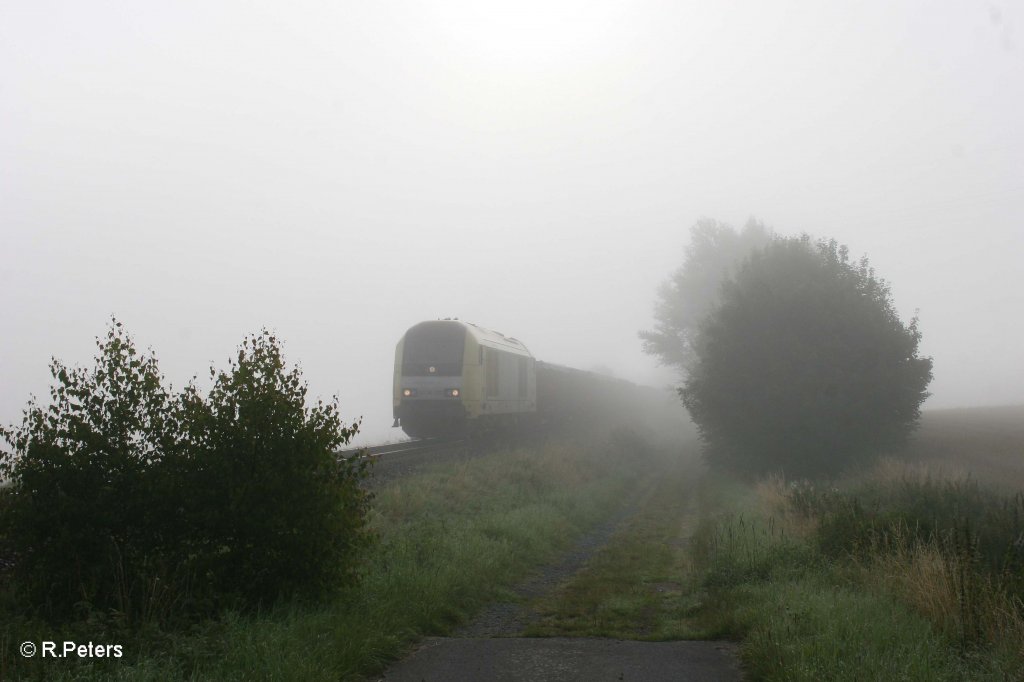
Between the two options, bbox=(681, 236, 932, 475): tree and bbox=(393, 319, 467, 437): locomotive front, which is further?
bbox=(681, 236, 932, 475): tree

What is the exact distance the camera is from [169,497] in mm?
6871

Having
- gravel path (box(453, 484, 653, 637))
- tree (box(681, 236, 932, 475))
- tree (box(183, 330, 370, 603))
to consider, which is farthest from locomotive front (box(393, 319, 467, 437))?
tree (box(183, 330, 370, 603))

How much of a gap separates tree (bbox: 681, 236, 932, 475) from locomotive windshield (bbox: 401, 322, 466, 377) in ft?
31.7

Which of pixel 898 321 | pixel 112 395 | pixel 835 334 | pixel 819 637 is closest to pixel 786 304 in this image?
pixel 835 334

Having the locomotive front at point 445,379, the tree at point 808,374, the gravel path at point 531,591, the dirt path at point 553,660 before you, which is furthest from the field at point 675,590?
the tree at point 808,374

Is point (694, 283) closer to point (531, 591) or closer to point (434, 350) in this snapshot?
point (434, 350)

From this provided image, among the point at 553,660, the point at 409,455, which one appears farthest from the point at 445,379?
the point at 553,660

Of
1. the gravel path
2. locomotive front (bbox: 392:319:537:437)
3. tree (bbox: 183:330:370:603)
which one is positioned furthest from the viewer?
locomotive front (bbox: 392:319:537:437)

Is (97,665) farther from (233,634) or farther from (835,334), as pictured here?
(835,334)

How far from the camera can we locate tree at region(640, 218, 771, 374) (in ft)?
180

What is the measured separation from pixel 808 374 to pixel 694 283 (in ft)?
102

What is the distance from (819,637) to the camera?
6.46 meters

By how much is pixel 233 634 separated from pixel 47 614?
1645 mm

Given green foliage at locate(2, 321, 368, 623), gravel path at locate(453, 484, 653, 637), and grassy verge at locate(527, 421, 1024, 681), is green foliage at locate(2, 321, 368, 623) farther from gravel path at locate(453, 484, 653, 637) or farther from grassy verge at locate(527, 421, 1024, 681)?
grassy verge at locate(527, 421, 1024, 681)
